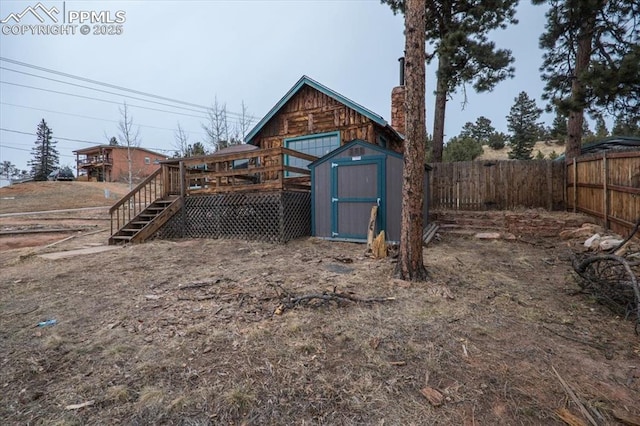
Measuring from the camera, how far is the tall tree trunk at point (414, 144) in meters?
4.05

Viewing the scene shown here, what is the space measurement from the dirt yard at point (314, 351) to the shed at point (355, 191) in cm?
250

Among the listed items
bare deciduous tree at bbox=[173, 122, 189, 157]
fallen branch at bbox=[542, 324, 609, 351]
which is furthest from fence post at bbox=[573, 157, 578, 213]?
bare deciduous tree at bbox=[173, 122, 189, 157]

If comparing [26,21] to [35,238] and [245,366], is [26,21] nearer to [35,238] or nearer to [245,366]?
[35,238]

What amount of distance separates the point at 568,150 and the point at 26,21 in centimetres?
2359

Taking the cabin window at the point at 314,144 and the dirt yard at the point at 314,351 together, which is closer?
the dirt yard at the point at 314,351

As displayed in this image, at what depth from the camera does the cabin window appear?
418 inches

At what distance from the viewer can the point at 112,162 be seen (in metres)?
37.4

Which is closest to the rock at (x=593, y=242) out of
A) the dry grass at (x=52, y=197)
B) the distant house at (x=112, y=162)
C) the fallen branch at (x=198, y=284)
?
the fallen branch at (x=198, y=284)

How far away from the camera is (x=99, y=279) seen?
458 cm

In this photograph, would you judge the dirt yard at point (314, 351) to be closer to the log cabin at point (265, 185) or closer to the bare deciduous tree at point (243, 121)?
the log cabin at point (265, 185)

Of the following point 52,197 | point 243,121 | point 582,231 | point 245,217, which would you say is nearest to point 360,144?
point 245,217

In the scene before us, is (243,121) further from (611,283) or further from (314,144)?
(611,283)

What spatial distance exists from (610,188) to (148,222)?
1108 cm

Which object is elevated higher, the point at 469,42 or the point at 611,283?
the point at 469,42
